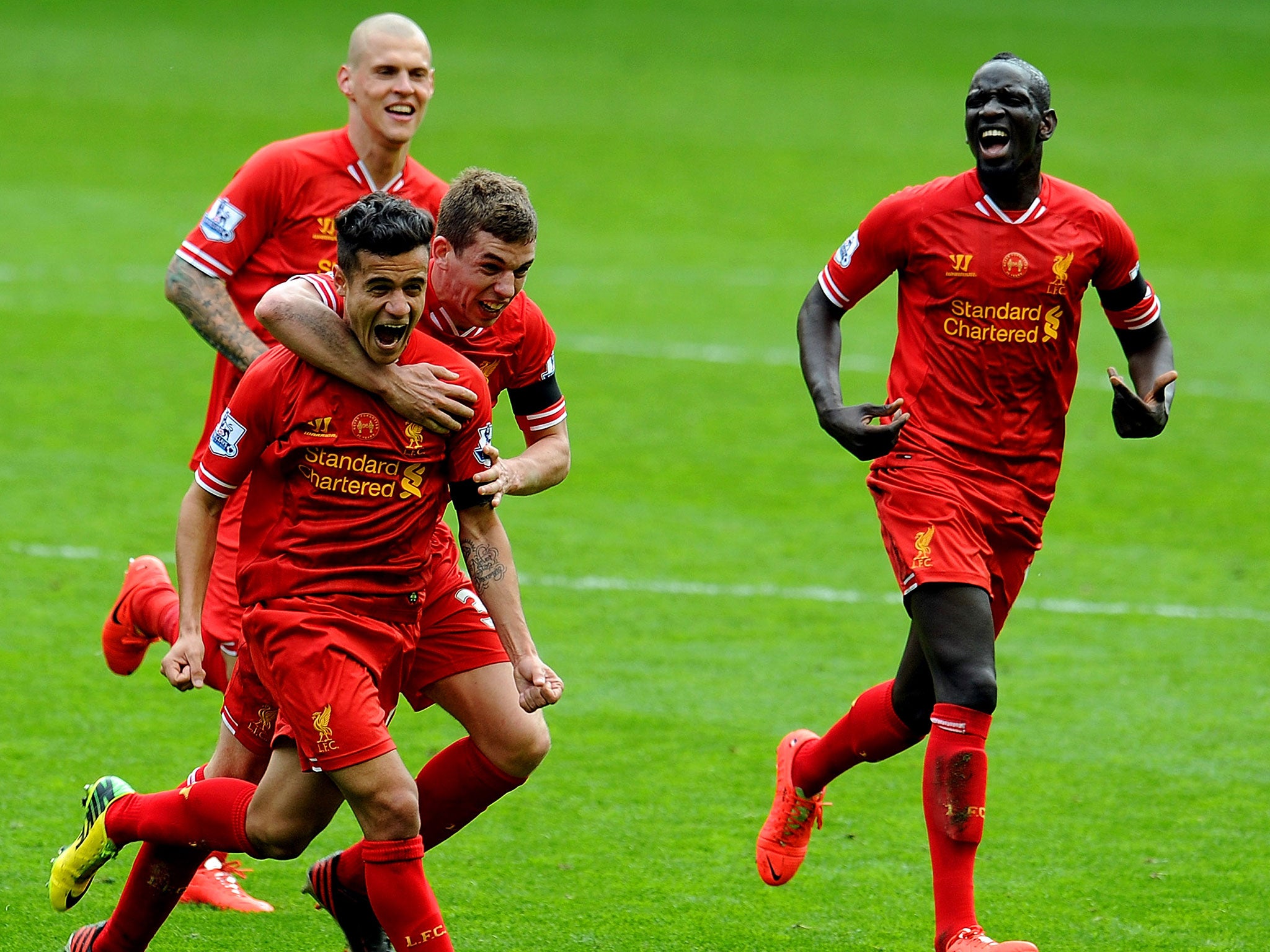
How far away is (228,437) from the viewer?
4.72m

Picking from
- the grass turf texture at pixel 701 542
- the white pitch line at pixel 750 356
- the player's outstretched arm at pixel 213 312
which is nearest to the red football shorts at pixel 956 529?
the grass turf texture at pixel 701 542

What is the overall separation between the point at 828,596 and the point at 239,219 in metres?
4.46

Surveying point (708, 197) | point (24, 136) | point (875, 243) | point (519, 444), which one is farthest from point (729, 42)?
point (875, 243)

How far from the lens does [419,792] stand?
5.27 meters

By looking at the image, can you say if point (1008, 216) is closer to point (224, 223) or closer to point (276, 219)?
point (276, 219)

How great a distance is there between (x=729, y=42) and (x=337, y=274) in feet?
98.7

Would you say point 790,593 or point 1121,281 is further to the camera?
point 790,593

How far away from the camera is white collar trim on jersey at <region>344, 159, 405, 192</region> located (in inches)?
247

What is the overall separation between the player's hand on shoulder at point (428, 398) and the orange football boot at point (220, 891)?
188cm

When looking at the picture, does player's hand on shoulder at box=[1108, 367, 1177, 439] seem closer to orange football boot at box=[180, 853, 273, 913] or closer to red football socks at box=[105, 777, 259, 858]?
red football socks at box=[105, 777, 259, 858]

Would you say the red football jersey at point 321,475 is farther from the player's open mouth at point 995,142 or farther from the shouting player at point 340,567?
the player's open mouth at point 995,142

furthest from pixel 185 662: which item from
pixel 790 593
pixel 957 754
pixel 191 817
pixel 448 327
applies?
pixel 790 593

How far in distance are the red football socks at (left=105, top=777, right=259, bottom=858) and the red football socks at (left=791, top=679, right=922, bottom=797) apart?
6.67ft

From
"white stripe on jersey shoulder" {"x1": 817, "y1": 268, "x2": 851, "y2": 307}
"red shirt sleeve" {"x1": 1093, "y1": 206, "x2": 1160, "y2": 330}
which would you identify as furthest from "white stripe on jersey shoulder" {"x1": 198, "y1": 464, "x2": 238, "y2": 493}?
"red shirt sleeve" {"x1": 1093, "y1": 206, "x2": 1160, "y2": 330}
